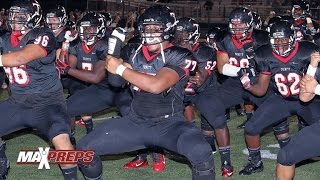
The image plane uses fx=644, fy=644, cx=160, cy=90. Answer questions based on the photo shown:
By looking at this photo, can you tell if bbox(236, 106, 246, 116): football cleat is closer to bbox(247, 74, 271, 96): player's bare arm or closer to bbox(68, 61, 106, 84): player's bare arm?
bbox(68, 61, 106, 84): player's bare arm

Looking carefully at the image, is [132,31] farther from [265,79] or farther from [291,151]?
[291,151]

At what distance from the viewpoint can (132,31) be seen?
1969 centimetres

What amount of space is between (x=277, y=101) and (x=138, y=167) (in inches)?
72.1

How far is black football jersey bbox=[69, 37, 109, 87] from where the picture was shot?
7785mm

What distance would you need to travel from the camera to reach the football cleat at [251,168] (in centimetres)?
718

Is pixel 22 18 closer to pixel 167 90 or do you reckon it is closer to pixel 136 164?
pixel 167 90

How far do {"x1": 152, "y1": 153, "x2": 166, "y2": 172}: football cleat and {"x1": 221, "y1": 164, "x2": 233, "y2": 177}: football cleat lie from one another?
70 cm

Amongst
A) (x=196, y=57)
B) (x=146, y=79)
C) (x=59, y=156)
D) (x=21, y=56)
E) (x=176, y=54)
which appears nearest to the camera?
(x=146, y=79)

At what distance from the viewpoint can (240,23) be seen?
26.0 feet

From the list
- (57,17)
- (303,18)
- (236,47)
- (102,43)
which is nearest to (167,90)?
(102,43)

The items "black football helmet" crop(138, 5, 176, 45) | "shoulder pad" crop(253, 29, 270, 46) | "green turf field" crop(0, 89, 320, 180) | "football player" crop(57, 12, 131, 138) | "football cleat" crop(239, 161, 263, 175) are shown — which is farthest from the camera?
"shoulder pad" crop(253, 29, 270, 46)

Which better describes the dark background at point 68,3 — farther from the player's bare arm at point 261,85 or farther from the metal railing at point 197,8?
the player's bare arm at point 261,85

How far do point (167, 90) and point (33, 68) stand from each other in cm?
142

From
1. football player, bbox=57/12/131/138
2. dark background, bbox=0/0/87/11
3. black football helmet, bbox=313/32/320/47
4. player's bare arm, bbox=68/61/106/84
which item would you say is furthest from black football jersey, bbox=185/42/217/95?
dark background, bbox=0/0/87/11
